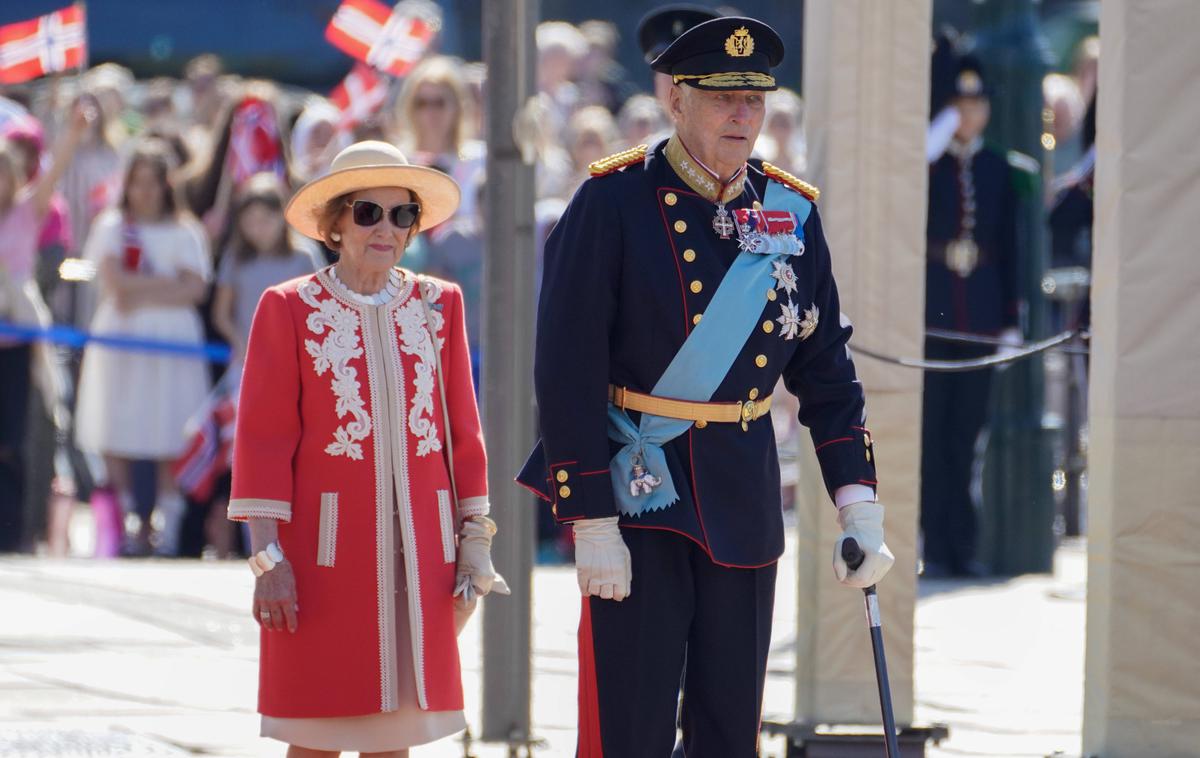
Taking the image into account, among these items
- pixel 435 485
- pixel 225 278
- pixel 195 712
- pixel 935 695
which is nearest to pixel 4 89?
pixel 225 278

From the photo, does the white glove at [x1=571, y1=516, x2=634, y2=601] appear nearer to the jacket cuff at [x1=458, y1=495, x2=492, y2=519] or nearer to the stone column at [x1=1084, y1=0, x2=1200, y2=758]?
the jacket cuff at [x1=458, y1=495, x2=492, y2=519]

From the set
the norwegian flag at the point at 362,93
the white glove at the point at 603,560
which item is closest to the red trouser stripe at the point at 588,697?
the white glove at the point at 603,560

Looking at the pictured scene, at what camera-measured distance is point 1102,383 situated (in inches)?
245

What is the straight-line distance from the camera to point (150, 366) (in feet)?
37.5

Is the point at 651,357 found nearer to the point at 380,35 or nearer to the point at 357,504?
the point at 357,504

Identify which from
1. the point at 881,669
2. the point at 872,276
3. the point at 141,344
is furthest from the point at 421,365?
the point at 141,344

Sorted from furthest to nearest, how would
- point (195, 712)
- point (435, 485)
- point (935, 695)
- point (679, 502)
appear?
point (935, 695)
point (195, 712)
point (435, 485)
point (679, 502)

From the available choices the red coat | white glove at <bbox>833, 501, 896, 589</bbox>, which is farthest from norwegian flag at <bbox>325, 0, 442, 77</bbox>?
white glove at <bbox>833, 501, 896, 589</bbox>

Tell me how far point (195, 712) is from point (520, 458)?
5.10 feet

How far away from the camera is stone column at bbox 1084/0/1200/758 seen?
19.9ft

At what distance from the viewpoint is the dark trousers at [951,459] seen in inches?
439

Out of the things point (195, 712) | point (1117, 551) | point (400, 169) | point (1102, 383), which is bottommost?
point (195, 712)

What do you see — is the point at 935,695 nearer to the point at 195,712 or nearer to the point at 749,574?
the point at 195,712

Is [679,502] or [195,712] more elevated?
[679,502]
